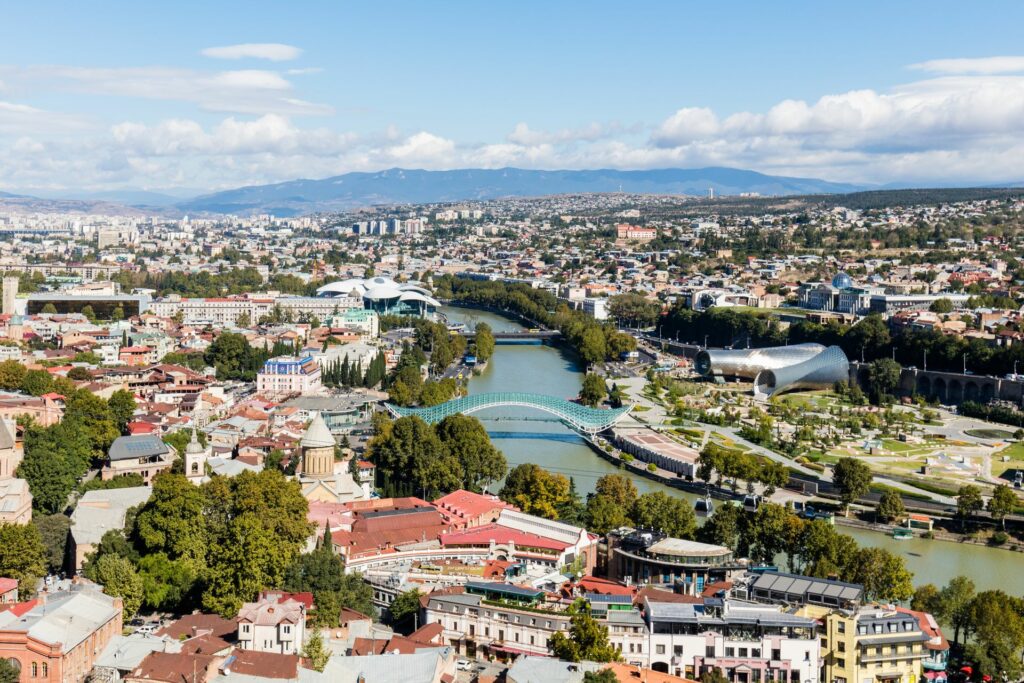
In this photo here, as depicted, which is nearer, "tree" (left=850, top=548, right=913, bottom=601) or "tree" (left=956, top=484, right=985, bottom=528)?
"tree" (left=850, top=548, right=913, bottom=601)

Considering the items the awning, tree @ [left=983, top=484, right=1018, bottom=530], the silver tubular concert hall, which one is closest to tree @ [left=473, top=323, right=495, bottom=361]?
the silver tubular concert hall

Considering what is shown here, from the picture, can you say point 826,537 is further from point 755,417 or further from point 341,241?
point 341,241

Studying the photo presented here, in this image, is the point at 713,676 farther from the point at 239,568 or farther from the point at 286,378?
the point at 286,378

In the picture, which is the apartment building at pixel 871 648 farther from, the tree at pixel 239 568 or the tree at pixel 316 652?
the tree at pixel 239 568

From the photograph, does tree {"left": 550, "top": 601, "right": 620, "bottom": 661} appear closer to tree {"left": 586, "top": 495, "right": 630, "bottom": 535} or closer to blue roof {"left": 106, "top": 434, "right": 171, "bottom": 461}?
tree {"left": 586, "top": 495, "right": 630, "bottom": 535}

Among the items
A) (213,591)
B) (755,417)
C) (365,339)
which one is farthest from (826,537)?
(365,339)

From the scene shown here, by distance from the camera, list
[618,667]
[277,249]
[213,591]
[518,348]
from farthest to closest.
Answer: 1. [277,249]
2. [518,348]
3. [213,591]
4. [618,667]
